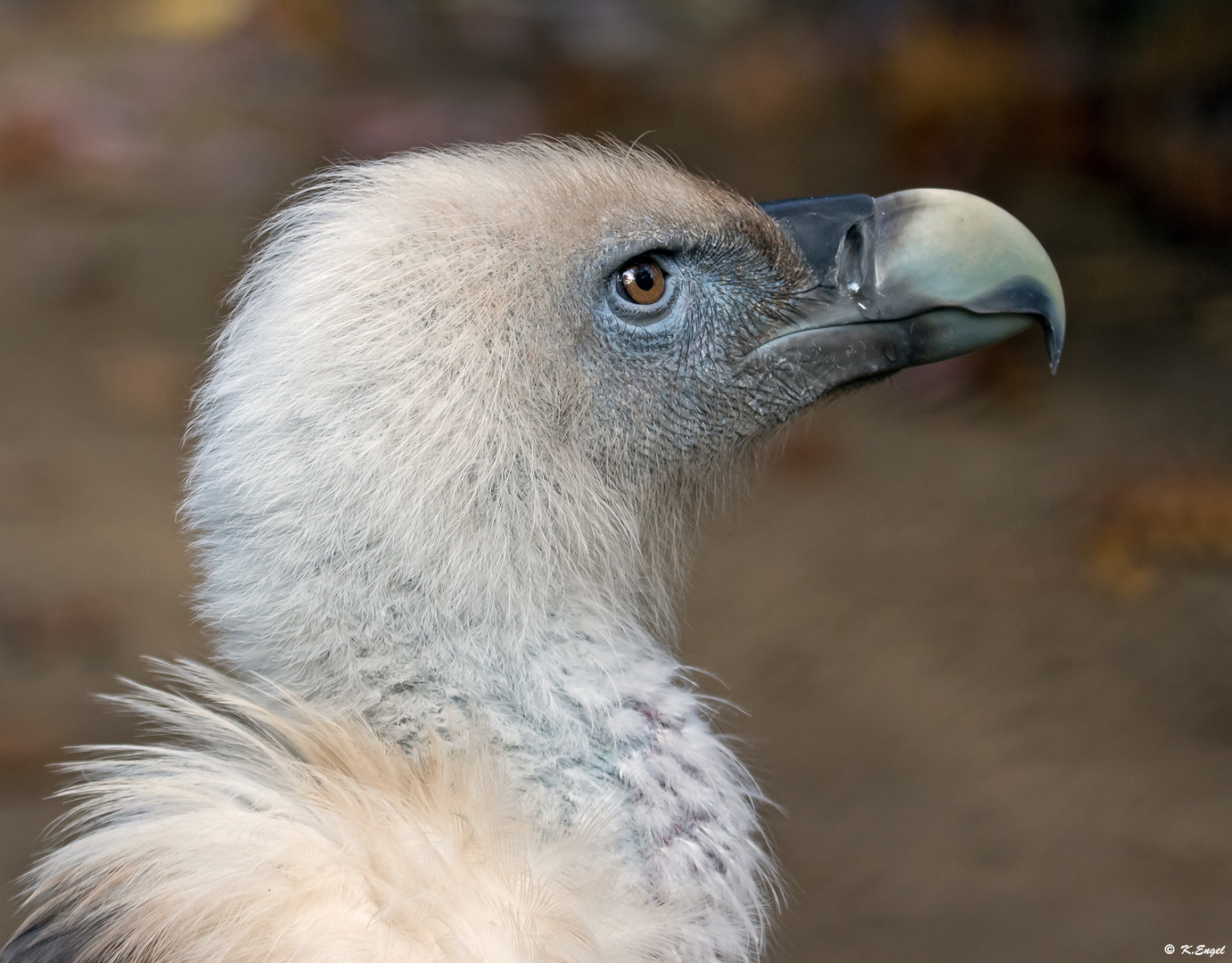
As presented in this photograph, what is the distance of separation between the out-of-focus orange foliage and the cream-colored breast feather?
3.73m

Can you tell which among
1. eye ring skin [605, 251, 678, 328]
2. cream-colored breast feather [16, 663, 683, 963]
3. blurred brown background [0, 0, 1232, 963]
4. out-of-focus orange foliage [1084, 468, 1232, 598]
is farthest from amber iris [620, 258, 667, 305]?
out-of-focus orange foliage [1084, 468, 1232, 598]

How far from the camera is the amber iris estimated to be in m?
1.89

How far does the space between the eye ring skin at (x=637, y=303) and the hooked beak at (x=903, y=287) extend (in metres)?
0.17

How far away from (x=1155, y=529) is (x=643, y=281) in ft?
12.3

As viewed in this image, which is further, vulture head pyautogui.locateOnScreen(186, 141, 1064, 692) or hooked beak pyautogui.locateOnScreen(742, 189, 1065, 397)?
hooked beak pyautogui.locateOnScreen(742, 189, 1065, 397)

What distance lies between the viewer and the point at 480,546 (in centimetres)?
171

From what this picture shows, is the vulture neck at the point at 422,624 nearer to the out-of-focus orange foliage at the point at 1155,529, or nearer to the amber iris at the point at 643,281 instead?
the amber iris at the point at 643,281

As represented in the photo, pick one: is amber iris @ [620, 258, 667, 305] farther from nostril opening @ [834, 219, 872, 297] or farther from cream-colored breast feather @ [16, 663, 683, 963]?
cream-colored breast feather @ [16, 663, 683, 963]

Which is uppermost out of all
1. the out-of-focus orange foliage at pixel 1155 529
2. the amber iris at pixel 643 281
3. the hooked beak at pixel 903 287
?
the amber iris at pixel 643 281

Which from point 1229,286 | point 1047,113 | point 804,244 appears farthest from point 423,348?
point 1047,113

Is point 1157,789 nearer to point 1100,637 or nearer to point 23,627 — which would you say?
point 1100,637

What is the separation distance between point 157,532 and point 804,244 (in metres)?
3.73

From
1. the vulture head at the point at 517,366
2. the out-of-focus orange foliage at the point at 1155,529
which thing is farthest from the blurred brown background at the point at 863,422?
the vulture head at the point at 517,366

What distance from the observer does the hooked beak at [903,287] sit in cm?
187
